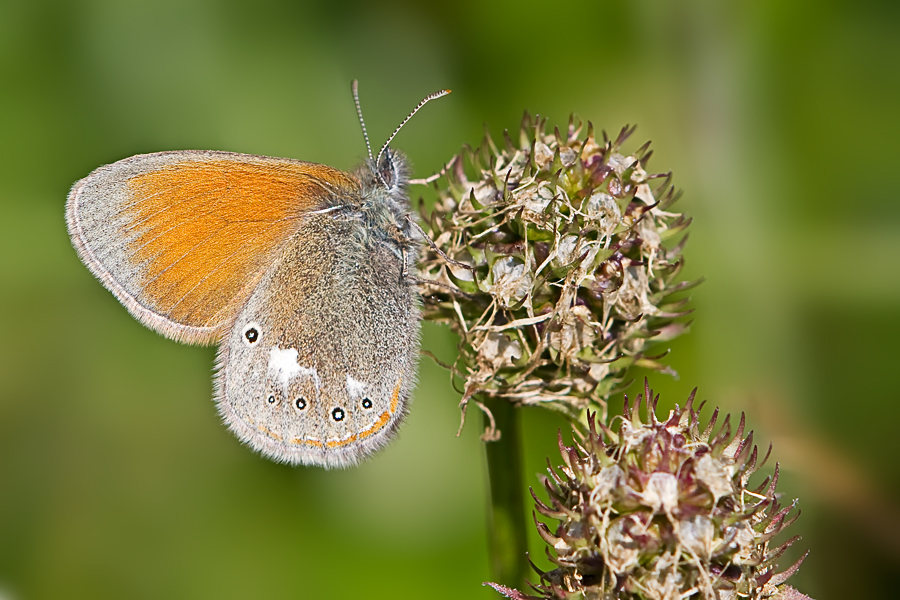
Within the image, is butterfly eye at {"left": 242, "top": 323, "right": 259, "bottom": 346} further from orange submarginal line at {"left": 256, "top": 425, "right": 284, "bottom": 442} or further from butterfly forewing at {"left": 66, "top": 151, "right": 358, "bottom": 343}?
orange submarginal line at {"left": 256, "top": 425, "right": 284, "bottom": 442}

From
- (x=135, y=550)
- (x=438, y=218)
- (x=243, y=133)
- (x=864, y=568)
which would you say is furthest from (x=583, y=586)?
(x=243, y=133)

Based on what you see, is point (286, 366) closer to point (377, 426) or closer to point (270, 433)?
point (270, 433)

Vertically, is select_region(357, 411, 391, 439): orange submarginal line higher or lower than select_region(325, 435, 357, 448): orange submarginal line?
higher

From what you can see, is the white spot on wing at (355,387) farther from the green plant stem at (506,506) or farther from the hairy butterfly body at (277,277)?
the green plant stem at (506,506)

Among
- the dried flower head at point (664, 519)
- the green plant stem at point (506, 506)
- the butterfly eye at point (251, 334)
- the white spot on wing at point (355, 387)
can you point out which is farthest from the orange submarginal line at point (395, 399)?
the dried flower head at point (664, 519)

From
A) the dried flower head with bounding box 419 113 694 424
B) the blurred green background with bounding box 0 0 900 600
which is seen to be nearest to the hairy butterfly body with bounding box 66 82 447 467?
the dried flower head with bounding box 419 113 694 424

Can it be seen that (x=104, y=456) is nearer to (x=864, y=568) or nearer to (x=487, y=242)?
(x=487, y=242)
